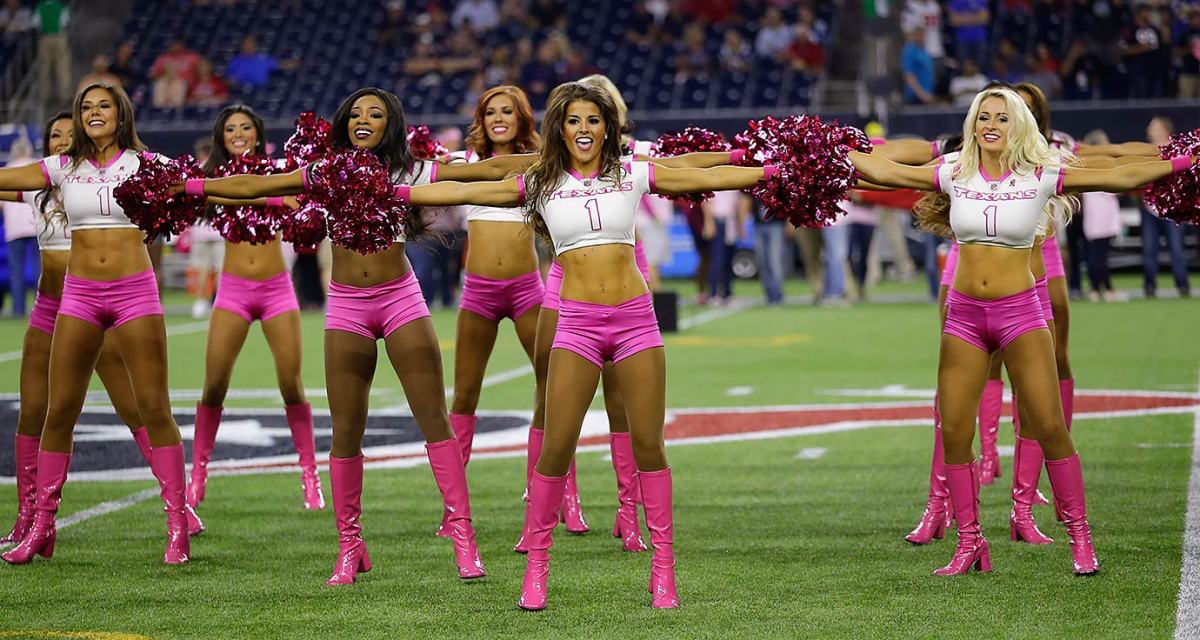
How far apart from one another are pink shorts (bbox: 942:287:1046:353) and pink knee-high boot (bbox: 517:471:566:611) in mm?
1596

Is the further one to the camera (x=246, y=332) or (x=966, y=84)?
(x=966, y=84)

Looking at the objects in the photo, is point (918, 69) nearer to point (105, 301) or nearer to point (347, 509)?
point (105, 301)

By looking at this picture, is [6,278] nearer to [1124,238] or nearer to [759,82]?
[759,82]

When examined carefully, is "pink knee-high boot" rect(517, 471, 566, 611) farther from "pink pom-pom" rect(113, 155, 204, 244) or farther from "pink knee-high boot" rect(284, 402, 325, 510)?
"pink knee-high boot" rect(284, 402, 325, 510)

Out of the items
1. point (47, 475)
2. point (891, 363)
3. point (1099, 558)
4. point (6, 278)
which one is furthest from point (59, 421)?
point (6, 278)

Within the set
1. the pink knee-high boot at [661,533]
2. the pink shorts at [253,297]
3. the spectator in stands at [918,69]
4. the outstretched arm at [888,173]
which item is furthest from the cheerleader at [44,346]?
the spectator in stands at [918,69]

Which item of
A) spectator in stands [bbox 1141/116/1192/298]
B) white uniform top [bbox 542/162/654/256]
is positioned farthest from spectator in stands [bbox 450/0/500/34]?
white uniform top [bbox 542/162/654/256]

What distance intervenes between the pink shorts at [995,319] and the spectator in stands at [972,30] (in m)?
17.6

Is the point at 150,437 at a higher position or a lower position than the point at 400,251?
lower

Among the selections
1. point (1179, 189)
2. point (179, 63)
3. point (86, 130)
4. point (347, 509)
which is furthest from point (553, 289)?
point (179, 63)

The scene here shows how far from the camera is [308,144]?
6.41 metres

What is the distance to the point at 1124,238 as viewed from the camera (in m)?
22.7

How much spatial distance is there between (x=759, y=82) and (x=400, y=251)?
18638mm

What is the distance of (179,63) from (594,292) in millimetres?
22055
